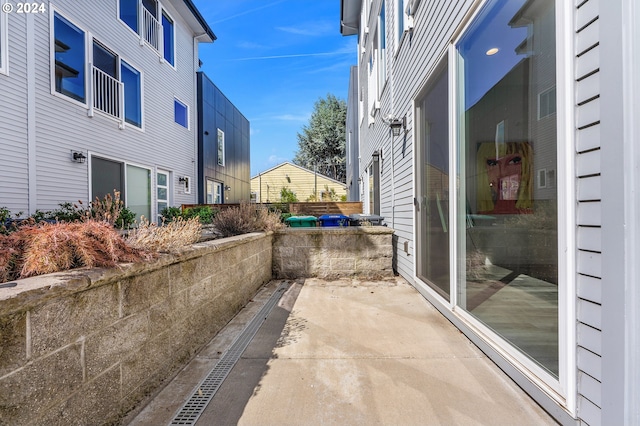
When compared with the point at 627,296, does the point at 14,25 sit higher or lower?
higher

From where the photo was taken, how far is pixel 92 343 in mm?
1432

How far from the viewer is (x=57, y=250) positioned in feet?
4.93

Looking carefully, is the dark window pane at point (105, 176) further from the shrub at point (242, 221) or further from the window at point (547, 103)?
the window at point (547, 103)

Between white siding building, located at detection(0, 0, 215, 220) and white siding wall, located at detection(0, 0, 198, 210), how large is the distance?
0.02 m

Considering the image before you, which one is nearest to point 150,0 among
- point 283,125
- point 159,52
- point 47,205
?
point 159,52

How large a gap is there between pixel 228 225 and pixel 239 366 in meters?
2.30

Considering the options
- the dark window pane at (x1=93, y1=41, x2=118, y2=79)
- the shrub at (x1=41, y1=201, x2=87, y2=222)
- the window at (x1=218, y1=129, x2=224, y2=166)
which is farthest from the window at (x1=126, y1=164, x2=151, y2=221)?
the window at (x1=218, y1=129, x2=224, y2=166)

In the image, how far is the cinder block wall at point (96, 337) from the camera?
3.69 ft

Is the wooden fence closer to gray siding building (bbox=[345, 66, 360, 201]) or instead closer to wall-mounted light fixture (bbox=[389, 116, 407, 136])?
gray siding building (bbox=[345, 66, 360, 201])

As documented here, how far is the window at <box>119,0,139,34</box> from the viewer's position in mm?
7590

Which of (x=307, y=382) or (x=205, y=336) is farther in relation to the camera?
(x=205, y=336)

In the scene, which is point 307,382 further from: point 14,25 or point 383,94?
point 14,25

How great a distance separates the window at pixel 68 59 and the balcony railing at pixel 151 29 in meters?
2.30

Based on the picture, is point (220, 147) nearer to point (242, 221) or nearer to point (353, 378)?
point (242, 221)
